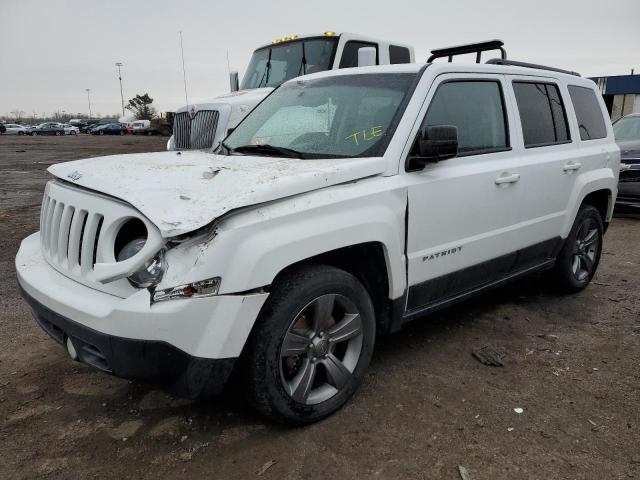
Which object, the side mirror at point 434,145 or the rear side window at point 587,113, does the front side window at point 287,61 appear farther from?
the side mirror at point 434,145

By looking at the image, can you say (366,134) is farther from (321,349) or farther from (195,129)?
(195,129)

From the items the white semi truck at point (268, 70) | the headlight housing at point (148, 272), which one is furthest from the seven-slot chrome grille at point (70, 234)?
the white semi truck at point (268, 70)

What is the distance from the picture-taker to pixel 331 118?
11.5 feet

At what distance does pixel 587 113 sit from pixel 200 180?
3.75 meters

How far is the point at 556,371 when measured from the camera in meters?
3.48

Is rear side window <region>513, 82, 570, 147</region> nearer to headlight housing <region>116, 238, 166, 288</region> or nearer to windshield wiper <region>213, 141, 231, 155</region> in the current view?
windshield wiper <region>213, 141, 231, 155</region>

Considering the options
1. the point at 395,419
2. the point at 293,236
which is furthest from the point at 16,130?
the point at 395,419

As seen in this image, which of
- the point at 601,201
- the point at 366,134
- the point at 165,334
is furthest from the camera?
the point at 601,201

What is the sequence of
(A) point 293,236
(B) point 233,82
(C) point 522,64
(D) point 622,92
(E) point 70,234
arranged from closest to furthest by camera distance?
(A) point 293,236, (E) point 70,234, (C) point 522,64, (B) point 233,82, (D) point 622,92

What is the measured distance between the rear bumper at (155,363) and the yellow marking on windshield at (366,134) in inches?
60.5

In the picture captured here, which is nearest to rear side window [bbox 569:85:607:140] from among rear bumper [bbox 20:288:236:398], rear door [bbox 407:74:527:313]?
rear door [bbox 407:74:527:313]

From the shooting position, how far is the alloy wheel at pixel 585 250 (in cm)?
484

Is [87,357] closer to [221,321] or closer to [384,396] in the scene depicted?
[221,321]

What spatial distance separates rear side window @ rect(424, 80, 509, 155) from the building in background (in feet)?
97.7
